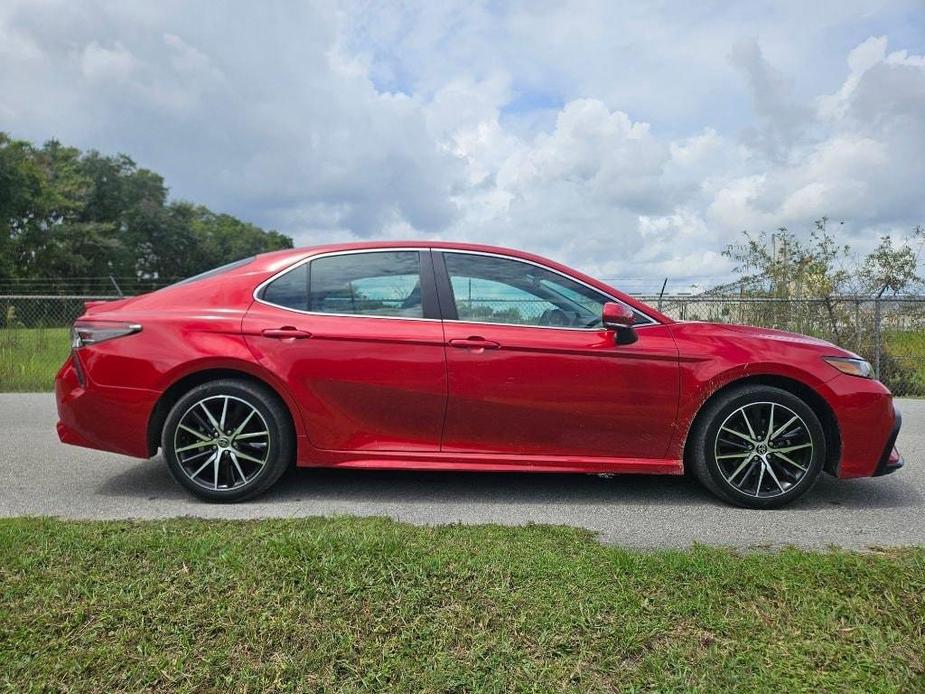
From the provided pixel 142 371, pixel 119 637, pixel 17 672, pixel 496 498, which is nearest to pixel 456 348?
pixel 496 498

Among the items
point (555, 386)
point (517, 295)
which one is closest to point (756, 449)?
point (555, 386)

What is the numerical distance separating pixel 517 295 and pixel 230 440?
1936 mm

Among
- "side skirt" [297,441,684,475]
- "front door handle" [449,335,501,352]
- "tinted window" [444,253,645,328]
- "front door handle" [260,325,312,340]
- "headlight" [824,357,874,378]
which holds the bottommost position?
"side skirt" [297,441,684,475]

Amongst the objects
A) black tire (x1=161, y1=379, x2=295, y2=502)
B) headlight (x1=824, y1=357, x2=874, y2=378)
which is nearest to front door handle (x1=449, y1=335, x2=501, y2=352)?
black tire (x1=161, y1=379, x2=295, y2=502)

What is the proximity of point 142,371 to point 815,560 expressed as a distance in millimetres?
3671

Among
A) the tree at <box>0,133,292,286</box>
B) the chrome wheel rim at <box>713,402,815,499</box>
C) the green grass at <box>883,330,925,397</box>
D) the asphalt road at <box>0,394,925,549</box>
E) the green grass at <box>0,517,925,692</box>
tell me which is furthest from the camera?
the tree at <box>0,133,292,286</box>

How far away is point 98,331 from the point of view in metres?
3.97

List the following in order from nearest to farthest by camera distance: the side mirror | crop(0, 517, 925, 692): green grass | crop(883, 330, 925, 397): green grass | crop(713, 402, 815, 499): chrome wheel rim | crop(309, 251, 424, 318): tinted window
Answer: crop(0, 517, 925, 692): green grass < the side mirror < crop(713, 402, 815, 499): chrome wheel rim < crop(309, 251, 424, 318): tinted window < crop(883, 330, 925, 397): green grass

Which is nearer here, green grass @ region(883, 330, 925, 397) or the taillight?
the taillight

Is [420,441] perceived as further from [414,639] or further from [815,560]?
[815,560]

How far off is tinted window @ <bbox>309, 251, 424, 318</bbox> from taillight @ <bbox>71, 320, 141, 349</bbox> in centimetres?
110

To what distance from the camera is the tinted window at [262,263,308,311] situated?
402cm

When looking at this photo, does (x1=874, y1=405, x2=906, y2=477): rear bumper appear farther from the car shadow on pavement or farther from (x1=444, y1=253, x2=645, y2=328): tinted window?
(x1=444, y1=253, x2=645, y2=328): tinted window

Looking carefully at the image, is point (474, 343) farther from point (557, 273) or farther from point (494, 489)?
point (494, 489)
